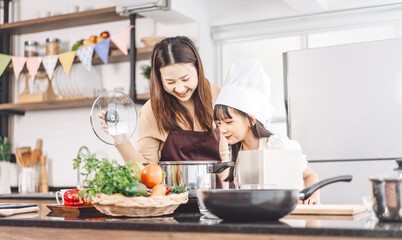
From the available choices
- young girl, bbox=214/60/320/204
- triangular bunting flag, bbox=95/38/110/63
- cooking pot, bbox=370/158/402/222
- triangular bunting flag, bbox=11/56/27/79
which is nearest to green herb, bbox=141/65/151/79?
triangular bunting flag, bbox=95/38/110/63

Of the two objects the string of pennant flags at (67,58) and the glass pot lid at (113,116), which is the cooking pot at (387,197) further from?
the string of pennant flags at (67,58)

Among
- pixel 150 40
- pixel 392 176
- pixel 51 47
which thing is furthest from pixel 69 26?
pixel 392 176

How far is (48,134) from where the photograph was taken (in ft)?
15.5

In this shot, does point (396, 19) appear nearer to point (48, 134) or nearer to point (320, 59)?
point (320, 59)

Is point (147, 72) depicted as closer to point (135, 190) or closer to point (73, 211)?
point (73, 211)

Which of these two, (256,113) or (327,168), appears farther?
(327,168)

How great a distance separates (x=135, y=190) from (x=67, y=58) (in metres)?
3.04

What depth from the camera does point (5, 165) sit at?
184 inches

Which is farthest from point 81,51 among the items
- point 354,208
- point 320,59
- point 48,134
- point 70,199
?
point 354,208

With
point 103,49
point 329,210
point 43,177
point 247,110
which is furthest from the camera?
point 43,177

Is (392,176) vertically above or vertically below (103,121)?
below

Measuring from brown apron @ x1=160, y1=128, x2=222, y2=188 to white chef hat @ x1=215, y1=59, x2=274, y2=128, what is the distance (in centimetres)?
25

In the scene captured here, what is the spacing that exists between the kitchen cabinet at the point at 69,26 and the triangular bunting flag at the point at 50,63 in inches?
6.9

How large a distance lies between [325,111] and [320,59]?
1.04ft
